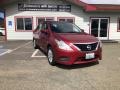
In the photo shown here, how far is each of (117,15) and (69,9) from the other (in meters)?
4.66

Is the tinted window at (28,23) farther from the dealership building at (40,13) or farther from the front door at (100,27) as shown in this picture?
the front door at (100,27)

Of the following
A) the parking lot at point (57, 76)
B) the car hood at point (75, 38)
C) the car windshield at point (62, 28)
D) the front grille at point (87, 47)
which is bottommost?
the parking lot at point (57, 76)

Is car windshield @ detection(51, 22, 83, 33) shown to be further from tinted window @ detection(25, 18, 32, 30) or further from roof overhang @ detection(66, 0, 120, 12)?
tinted window @ detection(25, 18, 32, 30)

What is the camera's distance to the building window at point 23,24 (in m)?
19.6

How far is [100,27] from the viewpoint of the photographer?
2044cm

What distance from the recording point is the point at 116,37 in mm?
20391

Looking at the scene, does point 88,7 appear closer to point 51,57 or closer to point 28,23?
point 28,23

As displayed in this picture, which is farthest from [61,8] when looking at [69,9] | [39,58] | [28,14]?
[39,58]

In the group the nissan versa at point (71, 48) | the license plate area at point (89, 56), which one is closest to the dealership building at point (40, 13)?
the nissan versa at point (71, 48)

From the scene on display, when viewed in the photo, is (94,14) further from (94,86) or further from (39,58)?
(94,86)

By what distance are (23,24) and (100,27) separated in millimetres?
7348

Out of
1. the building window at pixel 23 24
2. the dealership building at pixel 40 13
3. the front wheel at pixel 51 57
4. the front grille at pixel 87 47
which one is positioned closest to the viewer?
the front grille at pixel 87 47

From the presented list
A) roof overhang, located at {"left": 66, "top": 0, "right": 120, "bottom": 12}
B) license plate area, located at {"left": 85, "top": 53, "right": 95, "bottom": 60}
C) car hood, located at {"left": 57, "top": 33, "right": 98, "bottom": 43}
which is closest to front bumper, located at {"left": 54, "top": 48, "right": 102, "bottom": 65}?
license plate area, located at {"left": 85, "top": 53, "right": 95, "bottom": 60}

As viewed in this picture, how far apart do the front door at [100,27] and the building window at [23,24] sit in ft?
19.3
